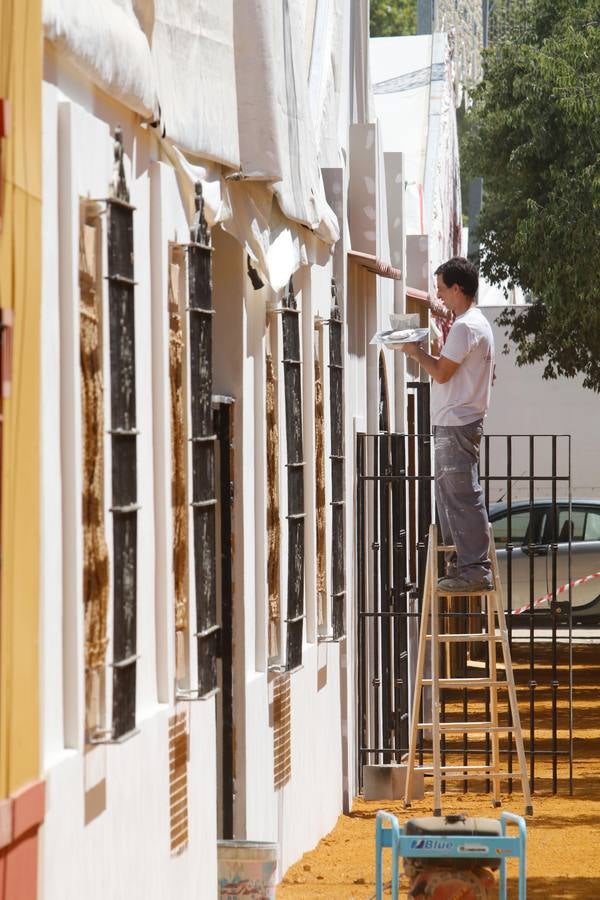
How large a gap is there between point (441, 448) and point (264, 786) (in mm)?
2202

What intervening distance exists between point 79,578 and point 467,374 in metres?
4.77

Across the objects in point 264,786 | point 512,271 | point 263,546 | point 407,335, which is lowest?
point 264,786

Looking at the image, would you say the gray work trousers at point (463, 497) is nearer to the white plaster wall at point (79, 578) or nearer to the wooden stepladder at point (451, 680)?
the wooden stepladder at point (451, 680)

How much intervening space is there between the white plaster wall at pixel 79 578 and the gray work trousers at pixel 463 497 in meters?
3.28

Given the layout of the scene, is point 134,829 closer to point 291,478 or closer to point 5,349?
point 5,349

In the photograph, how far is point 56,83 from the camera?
223 inches

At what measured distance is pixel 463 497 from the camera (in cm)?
1021

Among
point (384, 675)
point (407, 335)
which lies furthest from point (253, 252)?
point (384, 675)

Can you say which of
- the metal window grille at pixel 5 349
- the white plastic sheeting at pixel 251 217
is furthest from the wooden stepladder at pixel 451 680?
Answer: the metal window grille at pixel 5 349

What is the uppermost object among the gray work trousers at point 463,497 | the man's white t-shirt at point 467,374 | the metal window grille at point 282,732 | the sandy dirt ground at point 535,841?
the man's white t-shirt at point 467,374

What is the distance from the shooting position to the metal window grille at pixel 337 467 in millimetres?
11773

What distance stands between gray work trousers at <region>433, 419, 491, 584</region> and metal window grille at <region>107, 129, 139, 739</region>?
3.95 meters

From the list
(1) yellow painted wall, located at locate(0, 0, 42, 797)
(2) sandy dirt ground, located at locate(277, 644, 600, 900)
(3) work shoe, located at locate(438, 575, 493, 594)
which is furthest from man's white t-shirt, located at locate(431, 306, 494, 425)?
(1) yellow painted wall, located at locate(0, 0, 42, 797)

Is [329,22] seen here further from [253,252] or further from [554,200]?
[554,200]
